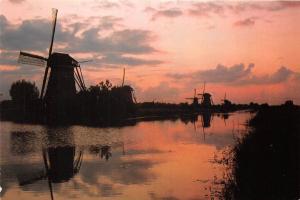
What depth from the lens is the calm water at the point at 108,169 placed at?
998 centimetres

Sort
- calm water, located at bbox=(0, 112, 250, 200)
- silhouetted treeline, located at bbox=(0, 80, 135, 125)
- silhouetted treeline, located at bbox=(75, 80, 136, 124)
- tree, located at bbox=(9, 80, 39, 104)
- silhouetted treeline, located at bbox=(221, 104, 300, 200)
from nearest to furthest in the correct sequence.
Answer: silhouetted treeline, located at bbox=(221, 104, 300, 200) → calm water, located at bbox=(0, 112, 250, 200) → silhouetted treeline, located at bbox=(0, 80, 135, 125) → silhouetted treeline, located at bbox=(75, 80, 136, 124) → tree, located at bbox=(9, 80, 39, 104)

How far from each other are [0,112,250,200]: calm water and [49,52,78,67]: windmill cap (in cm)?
979

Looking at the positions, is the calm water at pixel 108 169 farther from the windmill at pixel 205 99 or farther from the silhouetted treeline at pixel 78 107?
the windmill at pixel 205 99

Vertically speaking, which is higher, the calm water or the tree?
the tree

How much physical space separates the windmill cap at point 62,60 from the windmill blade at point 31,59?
55cm

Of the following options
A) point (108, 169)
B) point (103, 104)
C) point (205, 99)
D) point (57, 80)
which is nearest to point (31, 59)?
point (57, 80)

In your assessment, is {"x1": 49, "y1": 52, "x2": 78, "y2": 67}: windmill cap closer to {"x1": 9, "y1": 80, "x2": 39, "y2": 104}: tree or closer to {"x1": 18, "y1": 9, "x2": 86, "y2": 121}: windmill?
{"x1": 18, "y1": 9, "x2": 86, "y2": 121}: windmill

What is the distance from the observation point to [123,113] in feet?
129

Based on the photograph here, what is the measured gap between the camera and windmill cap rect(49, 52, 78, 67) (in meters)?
29.4

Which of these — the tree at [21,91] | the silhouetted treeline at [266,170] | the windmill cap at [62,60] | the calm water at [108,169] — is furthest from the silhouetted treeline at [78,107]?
the silhouetted treeline at [266,170]

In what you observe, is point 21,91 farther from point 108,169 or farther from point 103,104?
point 108,169

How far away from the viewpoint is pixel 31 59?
28094 millimetres

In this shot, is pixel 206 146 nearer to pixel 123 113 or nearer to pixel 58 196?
pixel 58 196

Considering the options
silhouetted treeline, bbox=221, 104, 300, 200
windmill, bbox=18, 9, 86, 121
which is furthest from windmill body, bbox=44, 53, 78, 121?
silhouetted treeline, bbox=221, 104, 300, 200
